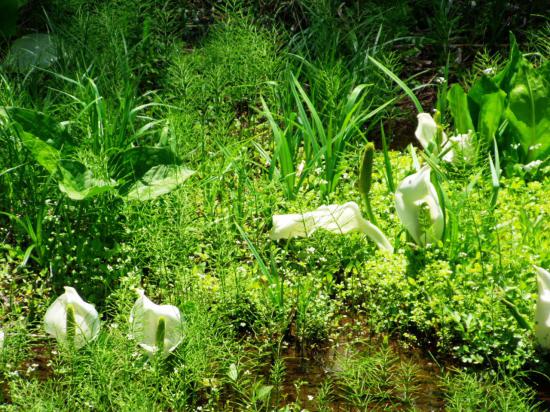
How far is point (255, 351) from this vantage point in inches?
112

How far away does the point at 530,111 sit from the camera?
3535mm

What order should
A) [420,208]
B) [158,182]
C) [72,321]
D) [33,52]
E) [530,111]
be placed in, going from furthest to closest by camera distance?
[33,52] → [530,111] → [158,182] → [420,208] → [72,321]

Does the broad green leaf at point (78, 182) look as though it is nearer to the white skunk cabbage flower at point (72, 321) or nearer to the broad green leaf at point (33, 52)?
the white skunk cabbage flower at point (72, 321)

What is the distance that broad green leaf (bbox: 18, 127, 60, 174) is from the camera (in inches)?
122

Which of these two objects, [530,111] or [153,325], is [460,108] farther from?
[153,325]

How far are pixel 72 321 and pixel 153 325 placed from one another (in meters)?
0.24

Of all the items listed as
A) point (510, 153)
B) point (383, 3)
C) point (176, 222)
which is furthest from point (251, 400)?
point (383, 3)

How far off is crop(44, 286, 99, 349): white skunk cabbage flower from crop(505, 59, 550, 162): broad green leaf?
6.29 ft

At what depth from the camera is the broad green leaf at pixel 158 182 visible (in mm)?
3115

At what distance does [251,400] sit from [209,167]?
131 cm

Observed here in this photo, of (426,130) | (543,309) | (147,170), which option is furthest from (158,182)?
(543,309)

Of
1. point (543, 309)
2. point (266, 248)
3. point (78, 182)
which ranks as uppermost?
point (78, 182)

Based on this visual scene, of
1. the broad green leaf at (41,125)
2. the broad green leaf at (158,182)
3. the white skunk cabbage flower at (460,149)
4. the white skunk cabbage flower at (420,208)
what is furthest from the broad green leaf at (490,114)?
the broad green leaf at (41,125)

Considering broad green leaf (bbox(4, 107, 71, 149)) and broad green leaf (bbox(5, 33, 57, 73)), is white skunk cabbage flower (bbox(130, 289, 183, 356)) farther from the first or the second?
broad green leaf (bbox(5, 33, 57, 73))
